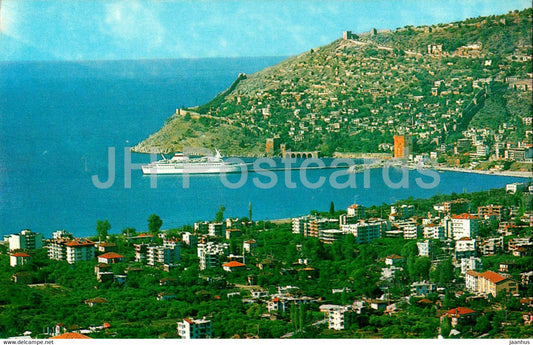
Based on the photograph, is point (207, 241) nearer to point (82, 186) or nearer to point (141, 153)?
point (82, 186)

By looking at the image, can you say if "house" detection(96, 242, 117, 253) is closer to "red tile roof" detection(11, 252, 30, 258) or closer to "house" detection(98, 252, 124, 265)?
"house" detection(98, 252, 124, 265)

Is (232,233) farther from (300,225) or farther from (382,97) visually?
(382,97)

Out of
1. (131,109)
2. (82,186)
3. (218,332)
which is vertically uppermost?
(131,109)

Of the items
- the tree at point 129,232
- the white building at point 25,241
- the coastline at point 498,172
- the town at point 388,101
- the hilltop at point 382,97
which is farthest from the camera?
the hilltop at point 382,97

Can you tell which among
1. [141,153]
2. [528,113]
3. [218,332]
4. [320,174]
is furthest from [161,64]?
[218,332]

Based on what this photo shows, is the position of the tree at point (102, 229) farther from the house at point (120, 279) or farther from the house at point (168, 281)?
the house at point (168, 281)

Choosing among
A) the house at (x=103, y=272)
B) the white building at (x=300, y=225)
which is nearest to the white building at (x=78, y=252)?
the house at (x=103, y=272)
